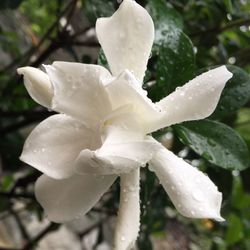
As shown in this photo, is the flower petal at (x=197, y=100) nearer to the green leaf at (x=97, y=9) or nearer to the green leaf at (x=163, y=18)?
the green leaf at (x=163, y=18)

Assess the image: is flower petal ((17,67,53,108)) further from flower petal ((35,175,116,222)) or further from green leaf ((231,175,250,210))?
green leaf ((231,175,250,210))

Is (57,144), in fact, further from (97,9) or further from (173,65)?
(97,9)

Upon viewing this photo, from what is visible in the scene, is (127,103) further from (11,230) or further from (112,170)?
(11,230)

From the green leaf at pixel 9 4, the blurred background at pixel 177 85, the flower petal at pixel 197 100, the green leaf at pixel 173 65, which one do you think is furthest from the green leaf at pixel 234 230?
the flower petal at pixel 197 100

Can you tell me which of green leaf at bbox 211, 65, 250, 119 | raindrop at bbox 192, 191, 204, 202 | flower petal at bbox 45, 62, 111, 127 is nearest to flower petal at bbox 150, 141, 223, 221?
raindrop at bbox 192, 191, 204, 202

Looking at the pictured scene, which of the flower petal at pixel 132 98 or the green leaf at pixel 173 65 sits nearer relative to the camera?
the flower petal at pixel 132 98

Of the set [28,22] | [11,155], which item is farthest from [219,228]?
[28,22]
